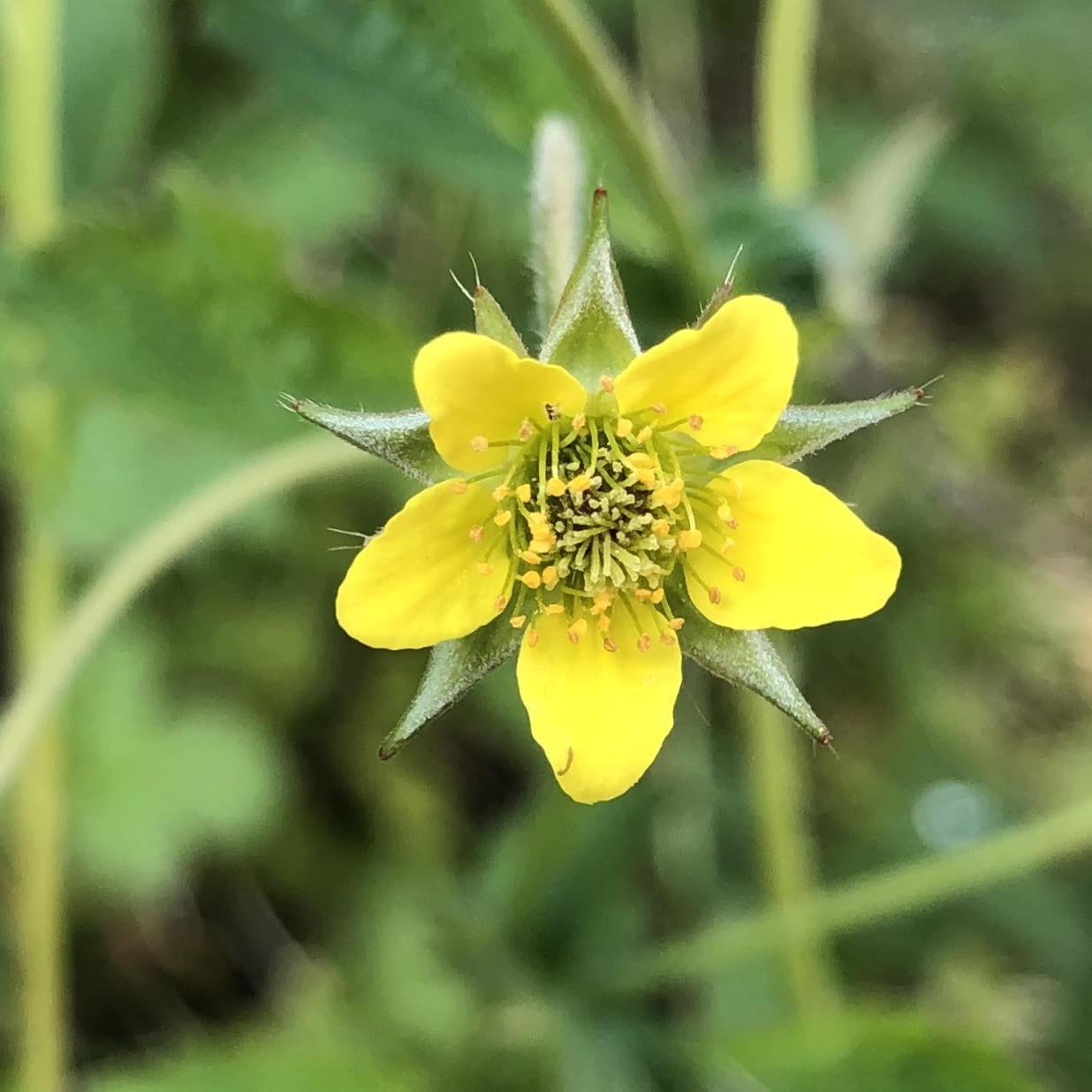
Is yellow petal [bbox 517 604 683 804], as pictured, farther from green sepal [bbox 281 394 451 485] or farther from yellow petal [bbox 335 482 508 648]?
green sepal [bbox 281 394 451 485]

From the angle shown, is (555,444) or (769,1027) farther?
(769,1027)

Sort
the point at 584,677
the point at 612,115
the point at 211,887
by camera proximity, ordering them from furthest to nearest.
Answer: the point at 211,887, the point at 612,115, the point at 584,677

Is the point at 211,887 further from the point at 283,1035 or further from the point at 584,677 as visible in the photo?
the point at 584,677

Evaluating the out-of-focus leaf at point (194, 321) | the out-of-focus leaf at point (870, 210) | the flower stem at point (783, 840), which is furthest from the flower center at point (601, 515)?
the flower stem at point (783, 840)

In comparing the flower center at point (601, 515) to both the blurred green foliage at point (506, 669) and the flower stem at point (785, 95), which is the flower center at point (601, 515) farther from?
the flower stem at point (785, 95)

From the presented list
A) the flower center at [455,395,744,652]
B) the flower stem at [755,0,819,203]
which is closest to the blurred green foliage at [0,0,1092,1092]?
the flower stem at [755,0,819,203]

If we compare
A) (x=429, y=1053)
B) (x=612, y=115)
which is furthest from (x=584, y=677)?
(x=429, y=1053)

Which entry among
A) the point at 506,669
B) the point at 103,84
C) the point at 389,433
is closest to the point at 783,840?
the point at 506,669
